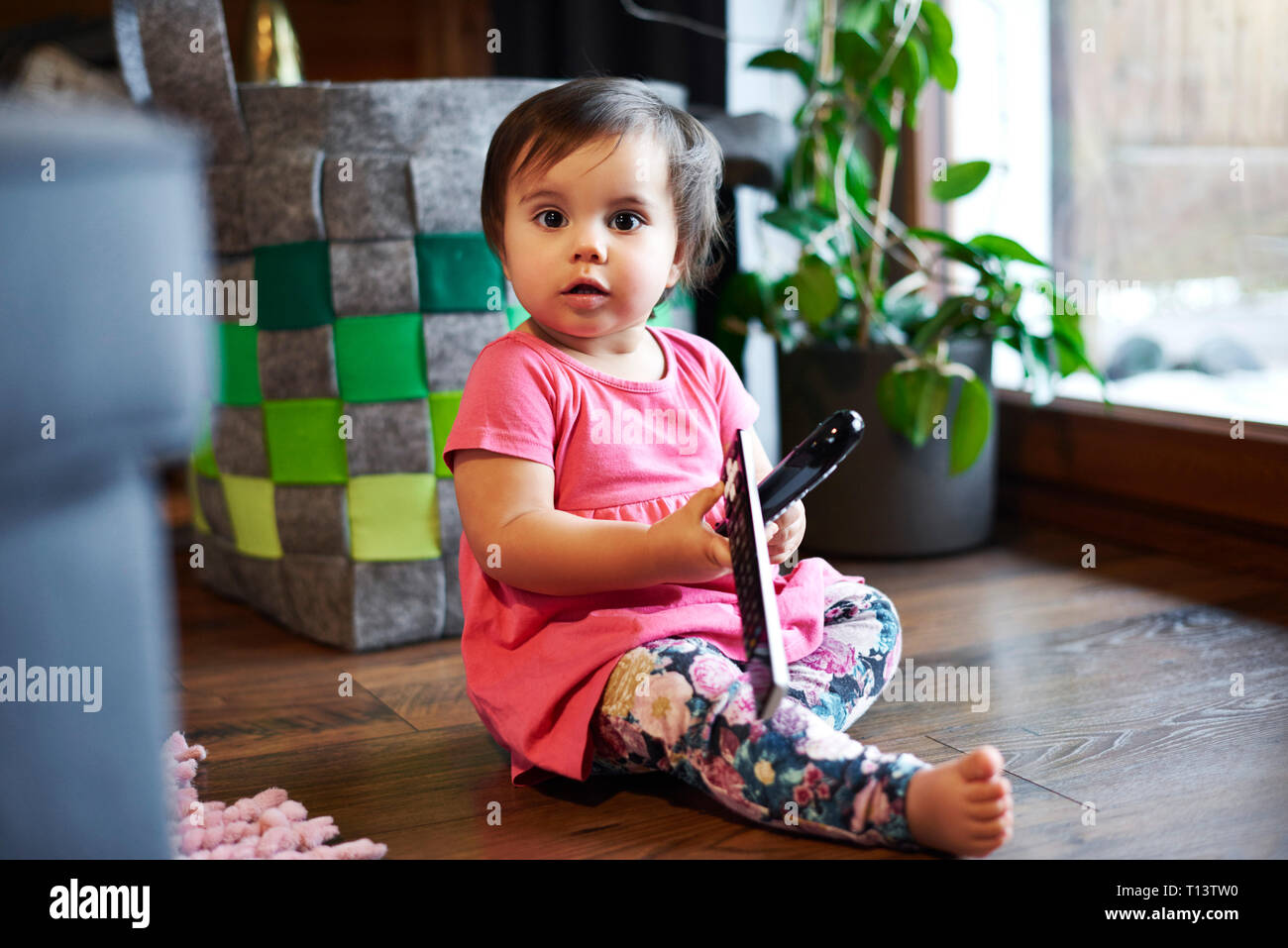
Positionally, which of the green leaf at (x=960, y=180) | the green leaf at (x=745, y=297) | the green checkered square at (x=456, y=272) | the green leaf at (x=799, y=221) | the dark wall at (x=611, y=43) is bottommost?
the green leaf at (x=745, y=297)

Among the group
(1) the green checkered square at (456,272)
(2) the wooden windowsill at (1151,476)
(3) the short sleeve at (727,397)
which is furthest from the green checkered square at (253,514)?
(2) the wooden windowsill at (1151,476)

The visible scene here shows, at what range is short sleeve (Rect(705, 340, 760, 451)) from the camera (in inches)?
37.9

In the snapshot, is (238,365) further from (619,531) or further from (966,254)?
(966,254)

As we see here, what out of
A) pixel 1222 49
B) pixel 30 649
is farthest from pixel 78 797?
pixel 1222 49

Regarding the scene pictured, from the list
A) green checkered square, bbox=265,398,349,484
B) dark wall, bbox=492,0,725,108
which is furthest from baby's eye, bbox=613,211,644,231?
dark wall, bbox=492,0,725,108

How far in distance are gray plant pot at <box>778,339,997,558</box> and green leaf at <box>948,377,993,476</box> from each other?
0.11 feet

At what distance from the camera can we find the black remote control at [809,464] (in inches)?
27.5

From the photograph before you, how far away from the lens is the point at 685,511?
28.8 inches

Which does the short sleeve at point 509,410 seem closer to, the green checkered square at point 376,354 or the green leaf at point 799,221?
the green checkered square at point 376,354

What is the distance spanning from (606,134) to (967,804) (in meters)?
0.50

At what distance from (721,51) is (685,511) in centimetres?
134

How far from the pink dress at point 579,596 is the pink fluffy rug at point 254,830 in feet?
0.47

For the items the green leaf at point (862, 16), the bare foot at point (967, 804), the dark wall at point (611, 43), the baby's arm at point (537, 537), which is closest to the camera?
the bare foot at point (967, 804)
